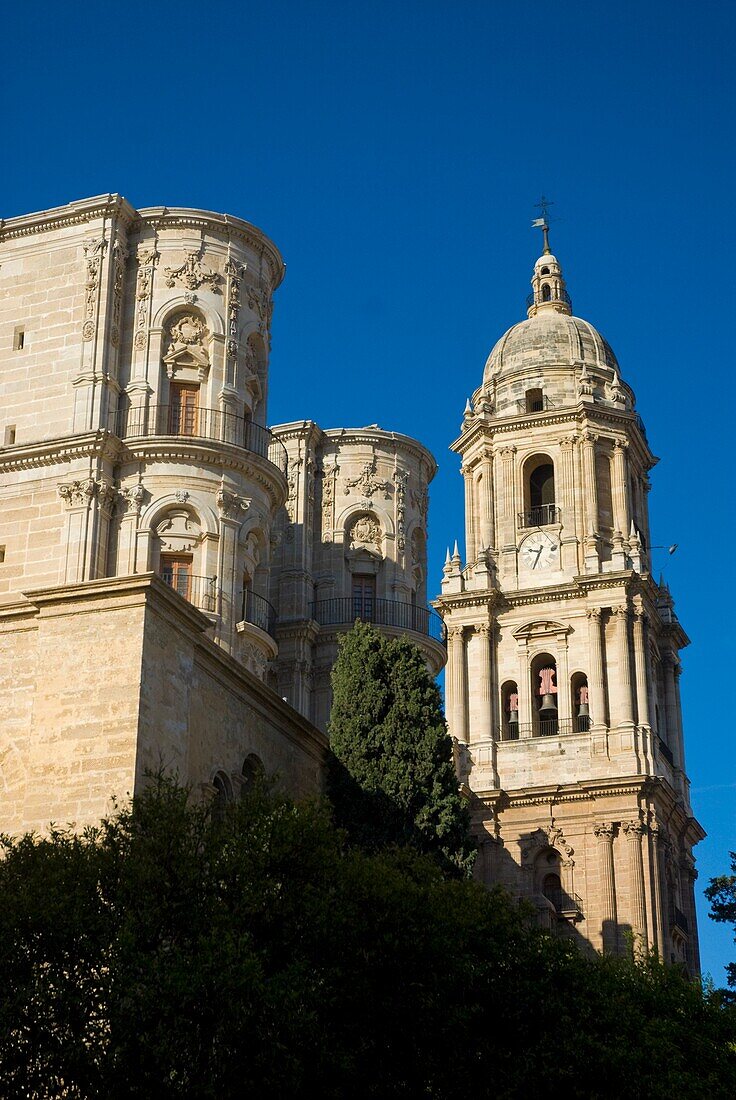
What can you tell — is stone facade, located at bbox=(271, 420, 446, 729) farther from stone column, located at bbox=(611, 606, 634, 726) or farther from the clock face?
stone column, located at bbox=(611, 606, 634, 726)

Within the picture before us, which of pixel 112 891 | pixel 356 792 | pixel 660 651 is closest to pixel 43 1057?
pixel 112 891

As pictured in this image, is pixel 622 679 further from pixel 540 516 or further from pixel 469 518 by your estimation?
pixel 469 518

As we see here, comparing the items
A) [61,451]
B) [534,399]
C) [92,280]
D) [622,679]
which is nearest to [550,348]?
[534,399]

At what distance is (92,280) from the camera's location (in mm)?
41062

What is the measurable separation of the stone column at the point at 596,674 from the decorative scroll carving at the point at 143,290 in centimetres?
1959

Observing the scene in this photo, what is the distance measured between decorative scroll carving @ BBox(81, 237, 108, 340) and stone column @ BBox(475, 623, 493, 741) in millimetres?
19732

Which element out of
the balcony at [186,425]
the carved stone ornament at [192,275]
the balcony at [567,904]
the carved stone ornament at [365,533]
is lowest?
the balcony at [567,904]

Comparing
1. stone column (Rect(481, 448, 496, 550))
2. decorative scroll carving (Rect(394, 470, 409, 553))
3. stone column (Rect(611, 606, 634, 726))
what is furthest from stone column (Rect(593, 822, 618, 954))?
stone column (Rect(481, 448, 496, 550))

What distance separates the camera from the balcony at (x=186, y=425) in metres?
40.0

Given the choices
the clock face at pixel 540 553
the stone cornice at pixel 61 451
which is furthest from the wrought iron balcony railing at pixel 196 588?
the clock face at pixel 540 553

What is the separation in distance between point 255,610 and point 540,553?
18.2m

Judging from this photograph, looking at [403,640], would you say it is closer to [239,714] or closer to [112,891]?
[239,714]

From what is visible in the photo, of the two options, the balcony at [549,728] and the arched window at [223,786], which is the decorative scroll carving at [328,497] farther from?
the arched window at [223,786]

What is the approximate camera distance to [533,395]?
198 feet
